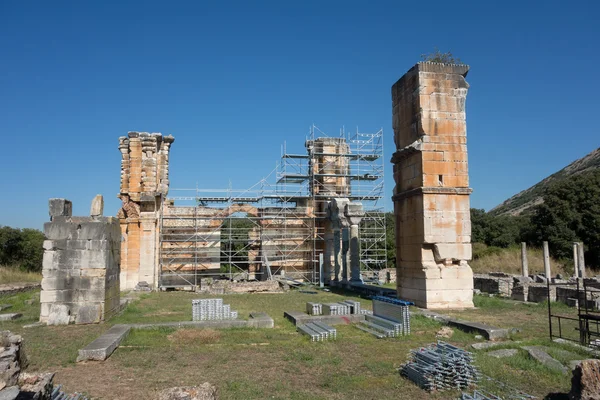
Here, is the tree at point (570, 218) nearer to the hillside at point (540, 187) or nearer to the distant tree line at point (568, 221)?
the distant tree line at point (568, 221)

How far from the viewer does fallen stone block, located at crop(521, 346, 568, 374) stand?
570 cm

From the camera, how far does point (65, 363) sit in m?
6.48

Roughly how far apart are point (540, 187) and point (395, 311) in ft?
249

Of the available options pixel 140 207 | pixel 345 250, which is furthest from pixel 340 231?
pixel 140 207

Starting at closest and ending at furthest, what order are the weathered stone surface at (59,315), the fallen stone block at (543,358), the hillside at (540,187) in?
the fallen stone block at (543,358) → the weathered stone surface at (59,315) → the hillside at (540,187)

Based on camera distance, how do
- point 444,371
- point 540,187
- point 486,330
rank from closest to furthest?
point 444,371, point 486,330, point 540,187

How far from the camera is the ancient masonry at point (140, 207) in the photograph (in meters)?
20.4

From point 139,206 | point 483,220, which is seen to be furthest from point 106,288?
point 483,220

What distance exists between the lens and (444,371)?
17.0 ft

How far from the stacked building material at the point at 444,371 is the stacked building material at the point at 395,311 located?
2763 mm

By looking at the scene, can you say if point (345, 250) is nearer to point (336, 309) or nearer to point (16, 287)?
point (336, 309)

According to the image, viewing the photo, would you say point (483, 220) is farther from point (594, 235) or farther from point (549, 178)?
point (549, 178)

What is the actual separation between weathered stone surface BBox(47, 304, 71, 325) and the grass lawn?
43 centimetres

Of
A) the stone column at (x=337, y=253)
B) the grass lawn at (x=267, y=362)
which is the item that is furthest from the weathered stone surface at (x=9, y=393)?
the stone column at (x=337, y=253)
